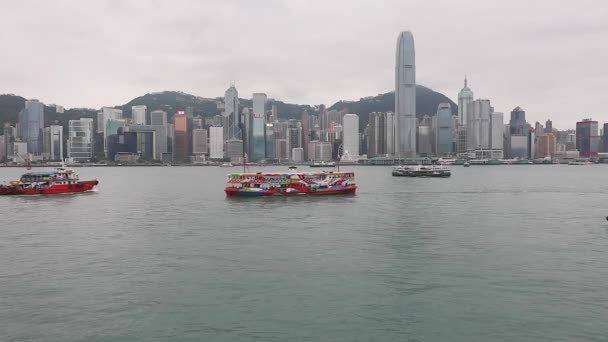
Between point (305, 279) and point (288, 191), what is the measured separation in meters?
54.9

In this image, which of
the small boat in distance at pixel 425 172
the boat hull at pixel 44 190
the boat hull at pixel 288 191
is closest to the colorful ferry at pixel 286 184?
the boat hull at pixel 288 191

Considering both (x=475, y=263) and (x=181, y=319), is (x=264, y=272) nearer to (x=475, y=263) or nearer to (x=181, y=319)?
(x=181, y=319)

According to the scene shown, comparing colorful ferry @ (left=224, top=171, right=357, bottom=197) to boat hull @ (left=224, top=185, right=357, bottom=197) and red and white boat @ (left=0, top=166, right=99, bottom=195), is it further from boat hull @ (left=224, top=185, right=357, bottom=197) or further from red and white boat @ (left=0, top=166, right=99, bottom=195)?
red and white boat @ (left=0, top=166, right=99, bottom=195)

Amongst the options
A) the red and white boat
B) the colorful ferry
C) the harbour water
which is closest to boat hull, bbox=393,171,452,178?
the colorful ferry

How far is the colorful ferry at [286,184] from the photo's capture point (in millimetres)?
80938

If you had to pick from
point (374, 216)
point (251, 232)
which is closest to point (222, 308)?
point (251, 232)

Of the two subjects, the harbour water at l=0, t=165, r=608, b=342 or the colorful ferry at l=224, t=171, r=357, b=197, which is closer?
the harbour water at l=0, t=165, r=608, b=342

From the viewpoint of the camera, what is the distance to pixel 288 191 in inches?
3248

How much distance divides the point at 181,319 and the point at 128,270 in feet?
35.1

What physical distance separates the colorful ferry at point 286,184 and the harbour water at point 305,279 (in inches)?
1028

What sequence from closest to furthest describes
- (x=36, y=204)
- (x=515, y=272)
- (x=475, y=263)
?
1. (x=515, y=272)
2. (x=475, y=263)
3. (x=36, y=204)

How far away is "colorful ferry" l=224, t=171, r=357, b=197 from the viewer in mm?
80938

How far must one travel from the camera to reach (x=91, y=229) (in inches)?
1884

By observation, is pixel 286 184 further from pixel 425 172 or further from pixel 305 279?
pixel 425 172
